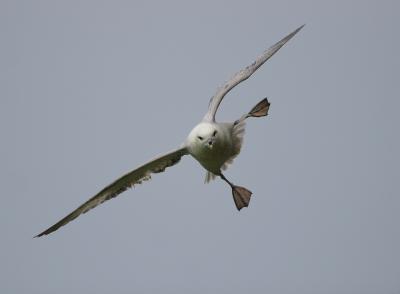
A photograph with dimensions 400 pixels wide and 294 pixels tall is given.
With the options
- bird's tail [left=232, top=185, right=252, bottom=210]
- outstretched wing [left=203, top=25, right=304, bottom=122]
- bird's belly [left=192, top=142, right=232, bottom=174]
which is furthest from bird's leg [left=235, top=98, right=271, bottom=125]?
bird's tail [left=232, top=185, right=252, bottom=210]

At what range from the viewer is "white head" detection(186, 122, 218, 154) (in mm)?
11766

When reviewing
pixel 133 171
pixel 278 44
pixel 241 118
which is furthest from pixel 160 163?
pixel 278 44

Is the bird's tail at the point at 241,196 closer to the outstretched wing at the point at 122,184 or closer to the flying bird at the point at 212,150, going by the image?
the flying bird at the point at 212,150

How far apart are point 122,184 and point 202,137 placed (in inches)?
97.5

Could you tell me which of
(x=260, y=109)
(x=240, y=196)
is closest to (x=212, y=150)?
(x=260, y=109)

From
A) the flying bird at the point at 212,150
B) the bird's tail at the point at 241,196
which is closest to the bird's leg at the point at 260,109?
the flying bird at the point at 212,150

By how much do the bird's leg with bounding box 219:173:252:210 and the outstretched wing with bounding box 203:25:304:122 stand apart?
1.63 m

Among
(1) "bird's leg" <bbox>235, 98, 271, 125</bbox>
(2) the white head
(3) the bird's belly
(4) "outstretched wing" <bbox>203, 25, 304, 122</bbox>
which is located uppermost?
(4) "outstretched wing" <bbox>203, 25, 304, 122</bbox>

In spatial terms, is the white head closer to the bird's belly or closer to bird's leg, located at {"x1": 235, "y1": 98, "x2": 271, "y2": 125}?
the bird's belly

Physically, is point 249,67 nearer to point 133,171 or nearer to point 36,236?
point 133,171

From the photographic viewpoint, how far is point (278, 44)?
47.6 feet

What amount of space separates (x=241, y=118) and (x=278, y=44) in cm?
181

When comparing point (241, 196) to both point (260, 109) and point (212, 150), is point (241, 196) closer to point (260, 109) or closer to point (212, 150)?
point (260, 109)

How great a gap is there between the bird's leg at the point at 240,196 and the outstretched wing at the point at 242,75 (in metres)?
1.63
